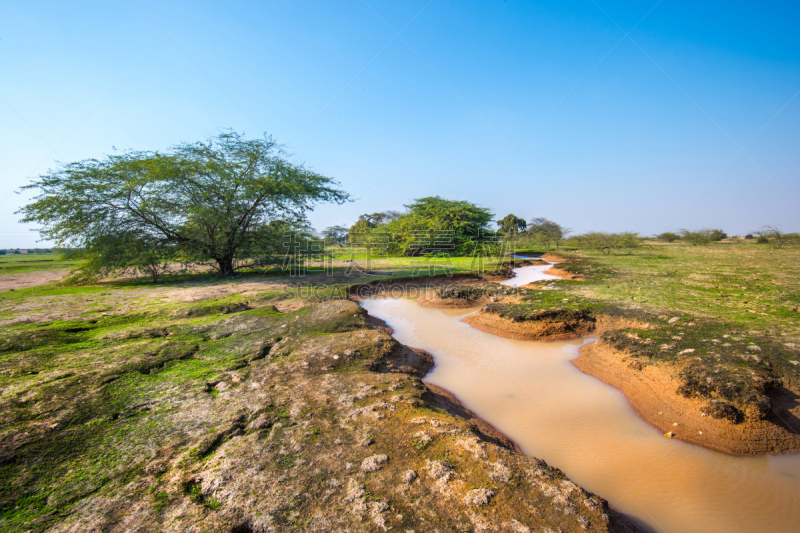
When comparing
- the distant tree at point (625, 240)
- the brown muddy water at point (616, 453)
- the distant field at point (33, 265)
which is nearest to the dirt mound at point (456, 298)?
the brown muddy water at point (616, 453)

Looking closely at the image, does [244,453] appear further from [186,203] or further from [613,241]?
[613,241]

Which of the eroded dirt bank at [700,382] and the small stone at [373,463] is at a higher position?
the small stone at [373,463]

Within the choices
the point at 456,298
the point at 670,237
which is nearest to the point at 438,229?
the point at 456,298

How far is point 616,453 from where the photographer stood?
354 centimetres

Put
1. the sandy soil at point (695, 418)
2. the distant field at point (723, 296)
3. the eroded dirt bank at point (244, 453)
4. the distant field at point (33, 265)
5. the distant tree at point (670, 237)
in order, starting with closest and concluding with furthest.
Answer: the eroded dirt bank at point (244, 453) < the sandy soil at point (695, 418) < the distant field at point (723, 296) < the distant field at point (33, 265) < the distant tree at point (670, 237)

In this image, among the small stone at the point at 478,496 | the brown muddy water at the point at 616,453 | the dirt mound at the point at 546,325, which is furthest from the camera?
the dirt mound at the point at 546,325

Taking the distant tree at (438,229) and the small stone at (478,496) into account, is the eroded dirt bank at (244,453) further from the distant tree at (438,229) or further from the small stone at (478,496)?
the distant tree at (438,229)

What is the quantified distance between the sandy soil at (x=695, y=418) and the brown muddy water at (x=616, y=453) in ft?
0.40

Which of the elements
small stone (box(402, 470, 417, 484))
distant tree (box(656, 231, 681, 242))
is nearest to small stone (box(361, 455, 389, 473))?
small stone (box(402, 470, 417, 484))

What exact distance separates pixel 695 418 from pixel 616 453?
1.24 metres

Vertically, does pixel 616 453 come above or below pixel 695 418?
below

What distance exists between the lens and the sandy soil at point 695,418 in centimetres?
349

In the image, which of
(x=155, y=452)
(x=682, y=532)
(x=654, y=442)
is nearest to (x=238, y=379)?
(x=155, y=452)

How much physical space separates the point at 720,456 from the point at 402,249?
82.0 ft
